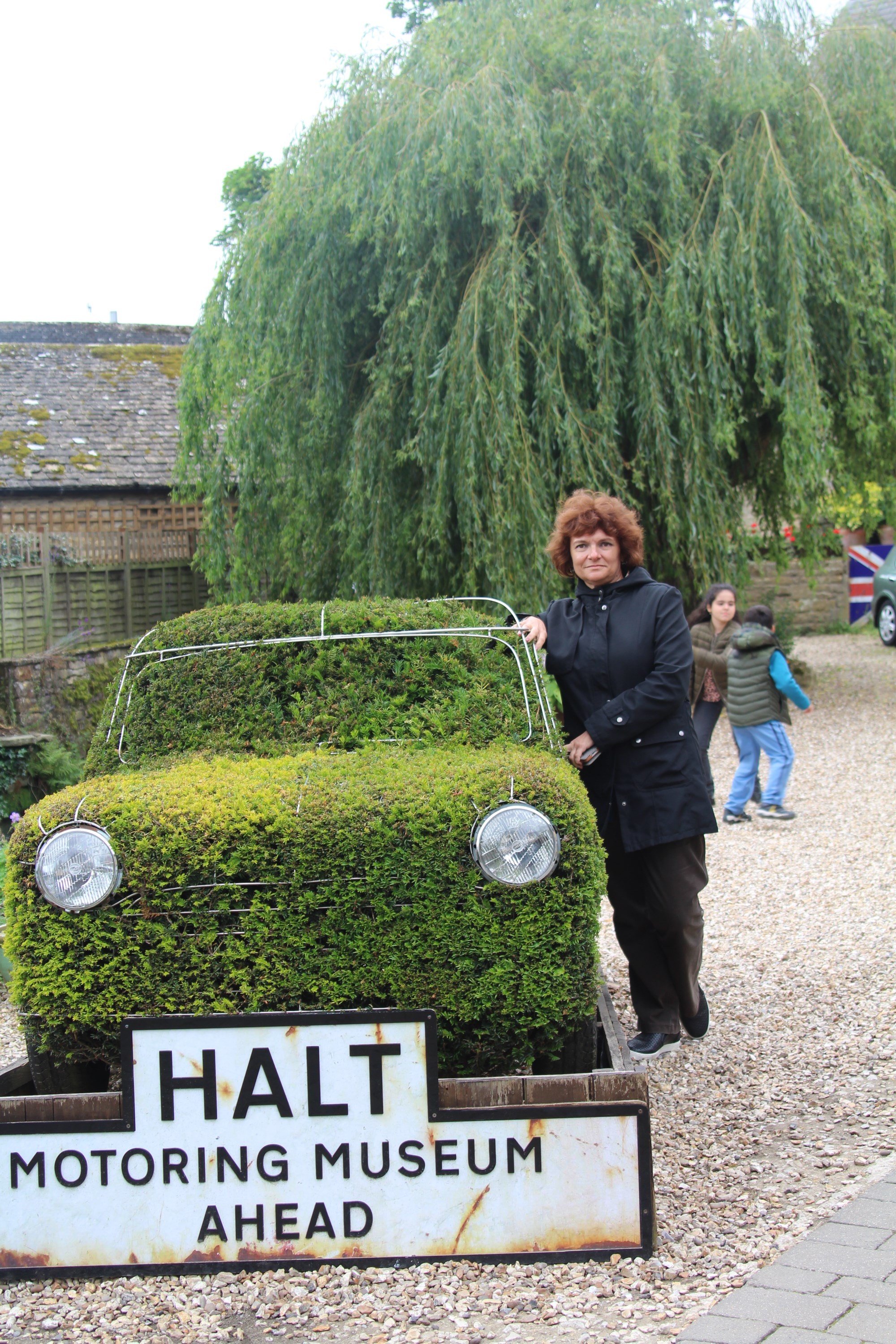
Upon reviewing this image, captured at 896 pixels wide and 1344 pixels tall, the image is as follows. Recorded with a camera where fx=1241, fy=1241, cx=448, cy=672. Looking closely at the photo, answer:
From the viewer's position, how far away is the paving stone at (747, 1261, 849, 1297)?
3.07m

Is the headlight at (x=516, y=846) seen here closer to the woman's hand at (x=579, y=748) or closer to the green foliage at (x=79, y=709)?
the woman's hand at (x=579, y=748)

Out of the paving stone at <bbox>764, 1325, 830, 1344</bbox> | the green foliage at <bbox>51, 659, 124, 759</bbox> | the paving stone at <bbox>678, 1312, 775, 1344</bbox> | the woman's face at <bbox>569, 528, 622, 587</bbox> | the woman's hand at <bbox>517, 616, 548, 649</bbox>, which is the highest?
the woman's face at <bbox>569, 528, 622, 587</bbox>

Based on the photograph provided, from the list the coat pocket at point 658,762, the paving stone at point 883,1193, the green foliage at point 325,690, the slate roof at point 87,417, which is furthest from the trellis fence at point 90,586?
the paving stone at point 883,1193

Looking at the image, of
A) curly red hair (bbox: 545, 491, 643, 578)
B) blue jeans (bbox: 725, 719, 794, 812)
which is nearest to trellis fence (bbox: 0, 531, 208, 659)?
blue jeans (bbox: 725, 719, 794, 812)

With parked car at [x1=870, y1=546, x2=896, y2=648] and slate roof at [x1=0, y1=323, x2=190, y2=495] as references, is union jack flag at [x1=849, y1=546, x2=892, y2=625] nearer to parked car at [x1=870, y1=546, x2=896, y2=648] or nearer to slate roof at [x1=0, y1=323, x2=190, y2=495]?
parked car at [x1=870, y1=546, x2=896, y2=648]

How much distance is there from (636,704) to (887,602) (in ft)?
63.3

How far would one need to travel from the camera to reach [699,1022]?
4797 mm

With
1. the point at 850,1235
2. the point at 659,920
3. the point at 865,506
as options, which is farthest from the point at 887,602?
the point at 850,1235

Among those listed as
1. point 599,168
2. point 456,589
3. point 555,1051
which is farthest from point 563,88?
point 555,1051

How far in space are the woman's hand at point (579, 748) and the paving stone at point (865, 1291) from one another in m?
1.71

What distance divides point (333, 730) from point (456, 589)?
878 cm

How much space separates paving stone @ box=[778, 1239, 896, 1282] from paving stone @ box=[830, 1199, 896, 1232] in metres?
0.15

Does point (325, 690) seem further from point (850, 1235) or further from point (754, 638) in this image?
point (754, 638)

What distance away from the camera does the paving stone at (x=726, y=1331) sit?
2.84m
